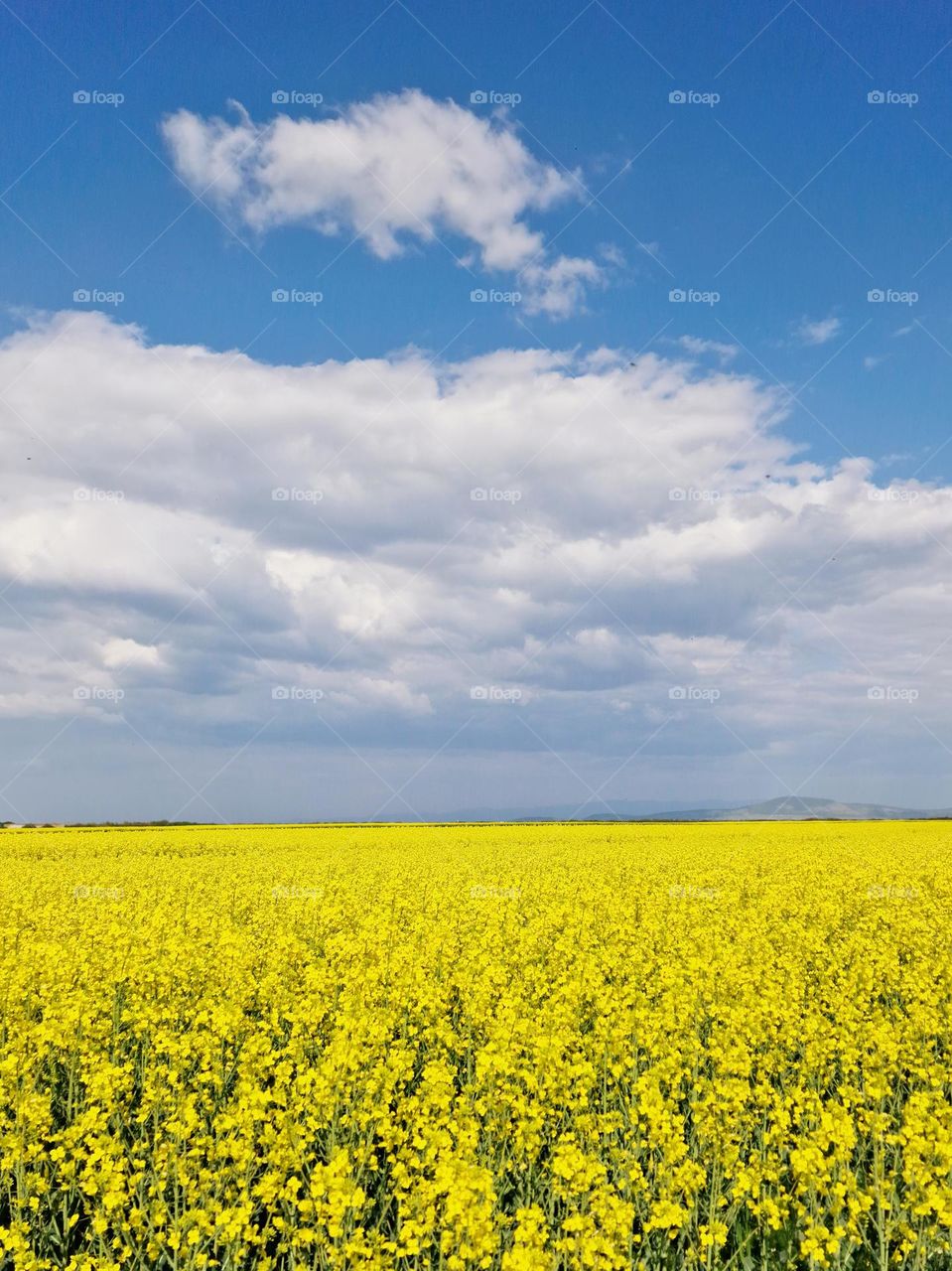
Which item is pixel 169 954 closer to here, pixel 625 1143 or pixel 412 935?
pixel 412 935

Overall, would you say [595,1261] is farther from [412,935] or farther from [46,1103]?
[412,935]

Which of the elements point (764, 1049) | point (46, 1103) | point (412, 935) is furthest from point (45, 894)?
point (764, 1049)

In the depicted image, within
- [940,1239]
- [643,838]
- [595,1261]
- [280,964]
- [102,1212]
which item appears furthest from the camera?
[643,838]

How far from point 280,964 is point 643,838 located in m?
33.1

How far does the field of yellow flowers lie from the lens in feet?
16.8

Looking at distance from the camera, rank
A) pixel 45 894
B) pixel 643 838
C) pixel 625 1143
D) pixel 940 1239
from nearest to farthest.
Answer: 1. pixel 940 1239
2. pixel 625 1143
3. pixel 45 894
4. pixel 643 838

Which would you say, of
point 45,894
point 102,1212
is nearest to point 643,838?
point 45,894

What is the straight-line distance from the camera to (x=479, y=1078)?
718 cm

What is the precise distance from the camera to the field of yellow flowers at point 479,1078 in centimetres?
511

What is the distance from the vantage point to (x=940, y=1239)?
4.99 meters

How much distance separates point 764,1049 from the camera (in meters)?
9.11

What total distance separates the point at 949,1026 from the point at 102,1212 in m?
8.59

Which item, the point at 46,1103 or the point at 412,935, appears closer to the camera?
the point at 46,1103

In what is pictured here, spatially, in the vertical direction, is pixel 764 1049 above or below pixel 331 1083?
below
